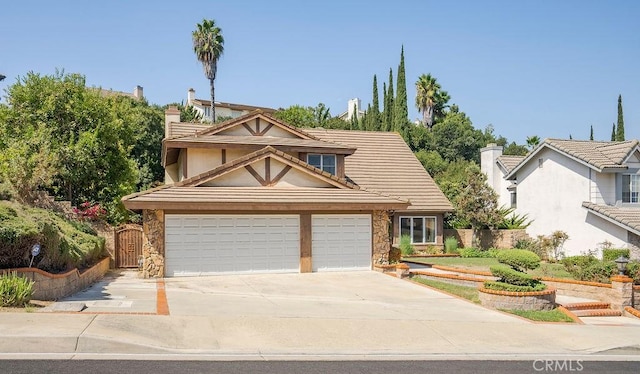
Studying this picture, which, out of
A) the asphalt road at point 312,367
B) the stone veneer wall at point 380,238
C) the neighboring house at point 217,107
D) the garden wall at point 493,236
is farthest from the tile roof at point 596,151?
the neighboring house at point 217,107

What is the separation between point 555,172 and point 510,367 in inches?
1024

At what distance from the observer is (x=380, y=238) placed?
22.9 metres

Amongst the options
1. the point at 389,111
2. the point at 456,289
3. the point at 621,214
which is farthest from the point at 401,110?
the point at 456,289

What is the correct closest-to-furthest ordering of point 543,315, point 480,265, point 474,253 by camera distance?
point 543,315, point 480,265, point 474,253

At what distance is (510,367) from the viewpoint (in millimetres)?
10289

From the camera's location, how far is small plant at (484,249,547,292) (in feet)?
54.6

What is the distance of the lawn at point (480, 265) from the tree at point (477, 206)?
11.5 feet

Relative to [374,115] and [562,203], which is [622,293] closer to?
[562,203]

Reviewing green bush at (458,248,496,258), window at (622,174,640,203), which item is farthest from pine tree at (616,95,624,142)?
green bush at (458,248,496,258)

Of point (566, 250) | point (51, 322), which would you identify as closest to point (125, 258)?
point (51, 322)

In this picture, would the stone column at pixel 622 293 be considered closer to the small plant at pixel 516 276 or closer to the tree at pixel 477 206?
the small plant at pixel 516 276

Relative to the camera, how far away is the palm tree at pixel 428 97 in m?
77.2

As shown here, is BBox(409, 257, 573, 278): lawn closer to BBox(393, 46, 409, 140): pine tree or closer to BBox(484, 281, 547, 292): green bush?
BBox(484, 281, 547, 292): green bush

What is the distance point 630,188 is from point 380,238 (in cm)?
1685
